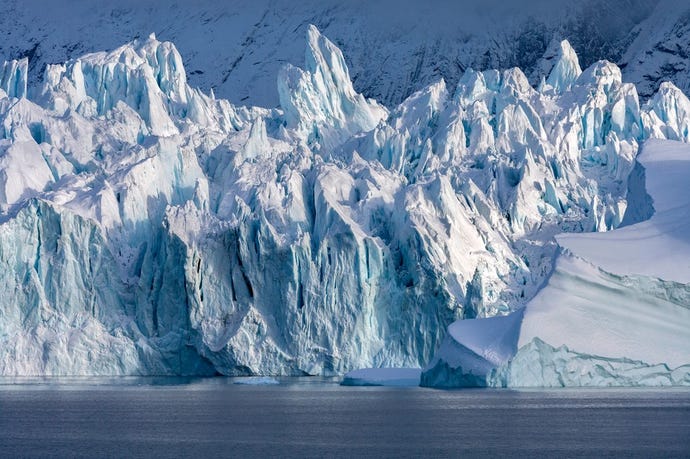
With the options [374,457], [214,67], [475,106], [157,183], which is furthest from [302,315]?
[214,67]

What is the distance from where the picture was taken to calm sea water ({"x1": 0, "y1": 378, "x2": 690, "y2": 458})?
23.4 meters

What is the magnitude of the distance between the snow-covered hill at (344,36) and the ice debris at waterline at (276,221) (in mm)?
20185

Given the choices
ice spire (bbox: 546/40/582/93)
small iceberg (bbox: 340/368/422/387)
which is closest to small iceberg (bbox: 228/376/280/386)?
small iceberg (bbox: 340/368/422/387)

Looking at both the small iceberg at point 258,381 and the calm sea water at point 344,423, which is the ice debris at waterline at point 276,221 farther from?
the calm sea water at point 344,423

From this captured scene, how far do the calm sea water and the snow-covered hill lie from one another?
4166 centimetres

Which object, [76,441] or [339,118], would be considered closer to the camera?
[76,441]

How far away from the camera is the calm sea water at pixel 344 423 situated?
2342cm

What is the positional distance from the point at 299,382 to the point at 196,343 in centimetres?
399

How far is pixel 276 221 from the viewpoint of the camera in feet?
150

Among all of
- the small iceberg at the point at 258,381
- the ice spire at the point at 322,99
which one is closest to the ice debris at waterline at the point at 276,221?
the small iceberg at the point at 258,381

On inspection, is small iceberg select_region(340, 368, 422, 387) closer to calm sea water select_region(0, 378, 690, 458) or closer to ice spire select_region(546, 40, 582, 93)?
calm sea water select_region(0, 378, 690, 458)

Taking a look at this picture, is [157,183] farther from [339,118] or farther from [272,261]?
[339,118]

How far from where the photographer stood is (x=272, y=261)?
44.2 m

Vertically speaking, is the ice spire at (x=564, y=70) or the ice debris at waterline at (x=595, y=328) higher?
the ice spire at (x=564, y=70)
